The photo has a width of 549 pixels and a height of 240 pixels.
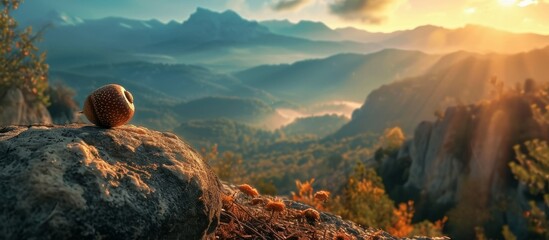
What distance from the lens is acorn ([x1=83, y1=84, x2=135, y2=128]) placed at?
4934mm

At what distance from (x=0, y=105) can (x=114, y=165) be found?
2879 cm

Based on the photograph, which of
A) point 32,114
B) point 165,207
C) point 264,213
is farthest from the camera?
point 32,114

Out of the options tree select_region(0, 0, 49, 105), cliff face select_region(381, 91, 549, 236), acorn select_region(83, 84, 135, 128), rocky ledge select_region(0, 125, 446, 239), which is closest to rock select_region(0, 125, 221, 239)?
rocky ledge select_region(0, 125, 446, 239)

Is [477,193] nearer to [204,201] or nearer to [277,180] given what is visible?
[204,201]

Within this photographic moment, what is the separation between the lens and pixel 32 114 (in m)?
35.9

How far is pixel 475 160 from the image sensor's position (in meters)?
63.7

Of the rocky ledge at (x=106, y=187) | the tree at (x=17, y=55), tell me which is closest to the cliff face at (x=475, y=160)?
the tree at (x=17, y=55)

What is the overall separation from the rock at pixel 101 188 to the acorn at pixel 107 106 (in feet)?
0.47

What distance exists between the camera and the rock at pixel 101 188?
11.1 ft

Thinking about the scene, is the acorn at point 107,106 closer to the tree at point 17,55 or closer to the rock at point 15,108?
the tree at point 17,55

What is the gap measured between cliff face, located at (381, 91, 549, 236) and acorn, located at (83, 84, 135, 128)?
54.6 metres

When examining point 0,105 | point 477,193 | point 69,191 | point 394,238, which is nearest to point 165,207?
point 69,191

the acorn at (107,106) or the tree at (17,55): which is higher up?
the acorn at (107,106)

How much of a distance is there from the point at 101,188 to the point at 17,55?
69.0ft
